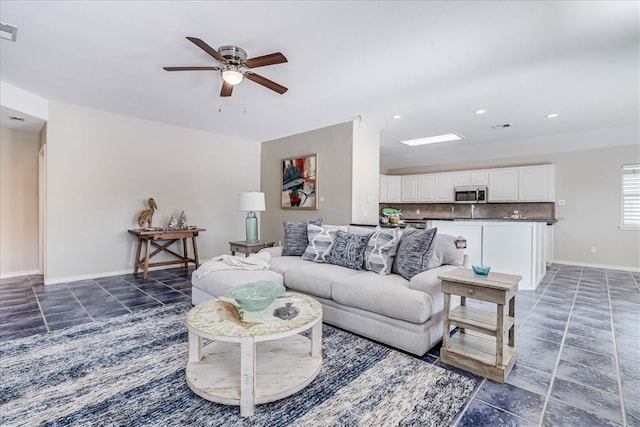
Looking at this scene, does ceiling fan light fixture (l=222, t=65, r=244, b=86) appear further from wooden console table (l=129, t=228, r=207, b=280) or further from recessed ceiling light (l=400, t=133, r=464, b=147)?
recessed ceiling light (l=400, t=133, r=464, b=147)

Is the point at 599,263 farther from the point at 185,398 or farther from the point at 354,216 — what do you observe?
the point at 185,398

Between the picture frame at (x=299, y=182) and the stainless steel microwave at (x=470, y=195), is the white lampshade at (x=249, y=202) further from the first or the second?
the stainless steel microwave at (x=470, y=195)

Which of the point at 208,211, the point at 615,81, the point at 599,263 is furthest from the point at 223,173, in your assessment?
the point at 599,263

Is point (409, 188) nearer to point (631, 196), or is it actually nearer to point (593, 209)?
point (593, 209)

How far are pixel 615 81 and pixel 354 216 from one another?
3.48 m

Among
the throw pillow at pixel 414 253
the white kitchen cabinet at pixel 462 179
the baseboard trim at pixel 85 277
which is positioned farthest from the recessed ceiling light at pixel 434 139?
the baseboard trim at pixel 85 277

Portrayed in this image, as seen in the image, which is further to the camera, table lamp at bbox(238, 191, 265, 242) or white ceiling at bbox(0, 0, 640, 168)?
table lamp at bbox(238, 191, 265, 242)

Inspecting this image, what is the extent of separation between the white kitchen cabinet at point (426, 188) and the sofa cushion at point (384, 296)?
5.44m

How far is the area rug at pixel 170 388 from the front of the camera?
61.0 inches

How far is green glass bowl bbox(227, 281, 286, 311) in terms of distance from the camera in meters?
1.91

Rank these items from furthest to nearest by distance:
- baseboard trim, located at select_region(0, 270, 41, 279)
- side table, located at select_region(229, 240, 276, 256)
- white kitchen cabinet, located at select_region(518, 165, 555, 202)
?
white kitchen cabinet, located at select_region(518, 165, 555, 202), baseboard trim, located at select_region(0, 270, 41, 279), side table, located at select_region(229, 240, 276, 256)

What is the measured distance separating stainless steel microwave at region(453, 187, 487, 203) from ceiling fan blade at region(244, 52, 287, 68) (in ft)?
19.5

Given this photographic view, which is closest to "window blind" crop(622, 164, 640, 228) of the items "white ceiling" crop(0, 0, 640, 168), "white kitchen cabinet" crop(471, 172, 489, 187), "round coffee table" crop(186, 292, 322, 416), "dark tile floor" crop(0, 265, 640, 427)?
"dark tile floor" crop(0, 265, 640, 427)

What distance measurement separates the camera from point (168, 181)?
519 centimetres
